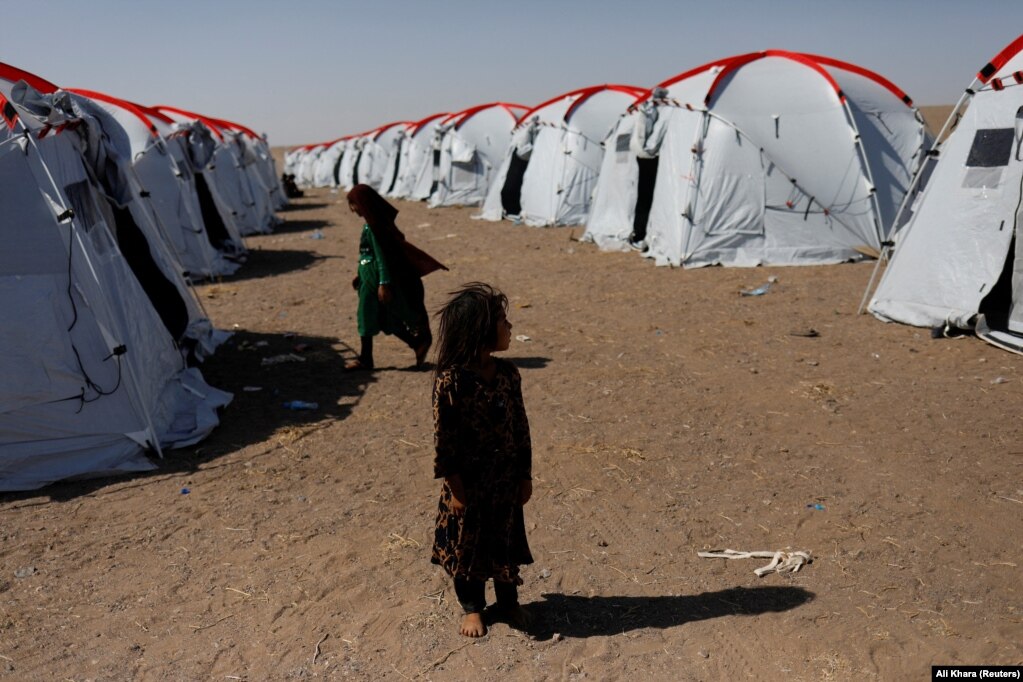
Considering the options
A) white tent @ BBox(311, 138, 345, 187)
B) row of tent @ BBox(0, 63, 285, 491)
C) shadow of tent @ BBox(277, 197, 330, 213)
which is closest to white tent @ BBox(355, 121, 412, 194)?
shadow of tent @ BBox(277, 197, 330, 213)

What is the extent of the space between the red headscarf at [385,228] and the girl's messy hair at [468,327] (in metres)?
3.74

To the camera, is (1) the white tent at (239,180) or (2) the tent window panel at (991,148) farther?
(1) the white tent at (239,180)

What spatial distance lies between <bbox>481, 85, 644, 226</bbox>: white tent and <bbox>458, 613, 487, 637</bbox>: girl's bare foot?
15.6m

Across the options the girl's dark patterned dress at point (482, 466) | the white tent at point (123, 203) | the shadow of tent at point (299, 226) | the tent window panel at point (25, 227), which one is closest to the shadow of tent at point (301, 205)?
the shadow of tent at point (299, 226)

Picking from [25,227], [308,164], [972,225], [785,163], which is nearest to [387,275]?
[25,227]

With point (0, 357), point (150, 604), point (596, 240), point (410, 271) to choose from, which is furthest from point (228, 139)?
point (150, 604)

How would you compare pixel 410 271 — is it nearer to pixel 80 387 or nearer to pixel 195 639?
pixel 80 387

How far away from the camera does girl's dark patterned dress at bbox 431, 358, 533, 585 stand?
10.9 feet

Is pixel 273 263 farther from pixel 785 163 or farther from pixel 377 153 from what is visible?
pixel 377 153

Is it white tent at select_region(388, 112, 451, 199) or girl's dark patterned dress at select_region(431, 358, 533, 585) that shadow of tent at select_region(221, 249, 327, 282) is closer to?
girl's dark patterned dress at select_region(431, 358, 533, 585)

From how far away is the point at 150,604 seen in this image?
Result: 158 inches

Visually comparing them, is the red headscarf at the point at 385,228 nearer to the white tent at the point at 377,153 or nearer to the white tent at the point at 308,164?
the white tent at the point at 377,153

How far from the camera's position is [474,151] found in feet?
81.7

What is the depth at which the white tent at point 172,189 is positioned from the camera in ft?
42.9
